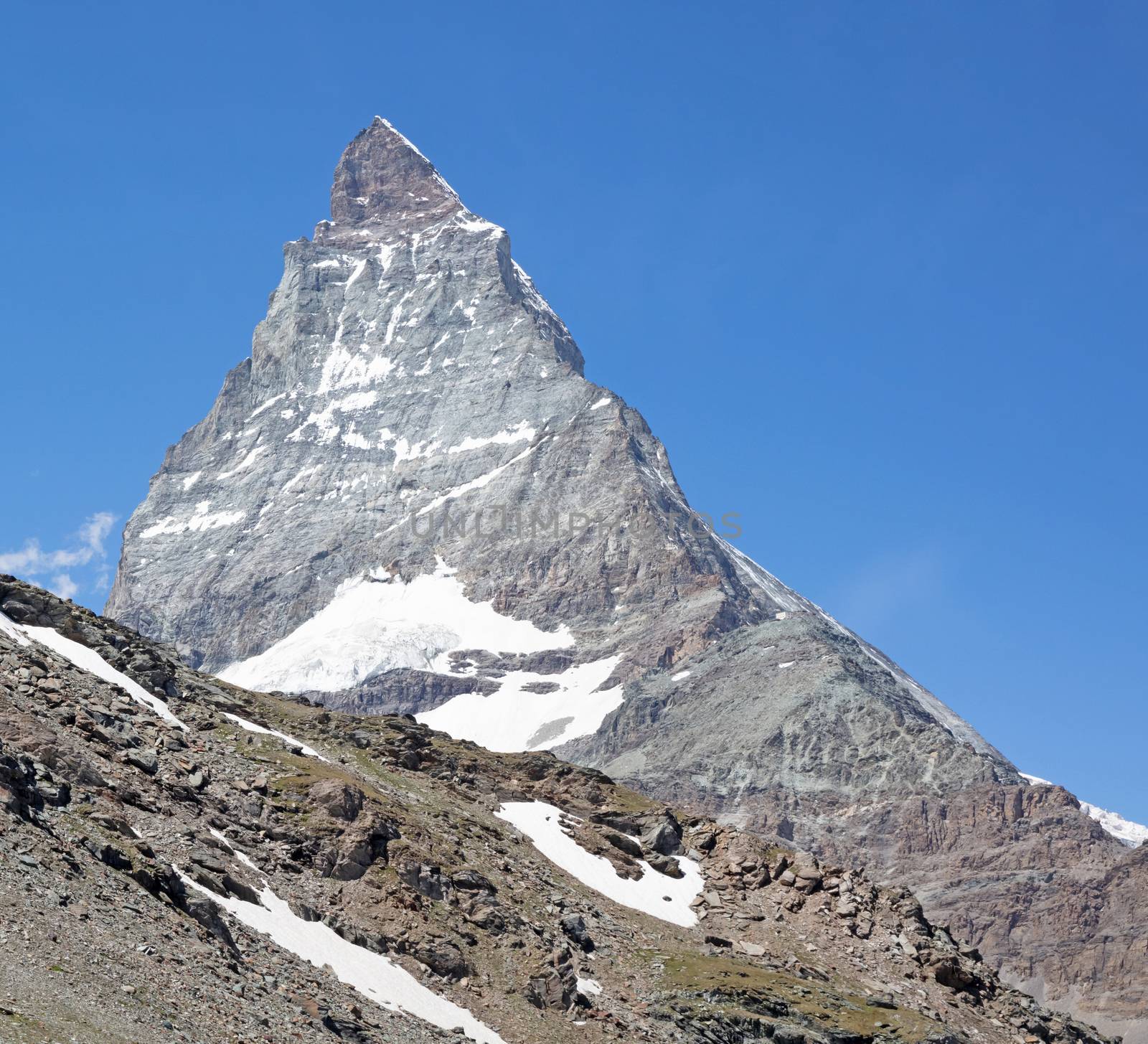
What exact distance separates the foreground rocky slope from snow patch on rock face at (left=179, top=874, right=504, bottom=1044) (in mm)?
177

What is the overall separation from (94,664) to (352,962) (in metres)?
27.1

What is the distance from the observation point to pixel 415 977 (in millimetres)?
66375

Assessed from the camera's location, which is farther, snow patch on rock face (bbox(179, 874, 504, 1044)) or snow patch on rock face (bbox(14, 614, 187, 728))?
snow patch on rock face (bbox(14, 614, 187, 728))

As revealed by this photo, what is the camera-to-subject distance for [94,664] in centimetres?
8300

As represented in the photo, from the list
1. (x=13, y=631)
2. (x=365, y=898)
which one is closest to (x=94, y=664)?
(x=13, y=631)

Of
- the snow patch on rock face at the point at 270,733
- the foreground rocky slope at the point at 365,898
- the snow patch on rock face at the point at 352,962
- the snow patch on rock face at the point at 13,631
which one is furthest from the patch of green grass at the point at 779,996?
the snow patch on rock face at the point at 13,631

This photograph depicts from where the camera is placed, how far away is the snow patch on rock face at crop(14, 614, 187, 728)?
81.2 m

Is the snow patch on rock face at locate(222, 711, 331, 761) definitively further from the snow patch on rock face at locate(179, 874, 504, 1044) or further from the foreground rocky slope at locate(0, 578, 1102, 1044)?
the snow patch on rock face at locate(179, 874, 504, 1044)

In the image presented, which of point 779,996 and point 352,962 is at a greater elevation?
point 779,996

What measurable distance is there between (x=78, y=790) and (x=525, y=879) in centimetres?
2998

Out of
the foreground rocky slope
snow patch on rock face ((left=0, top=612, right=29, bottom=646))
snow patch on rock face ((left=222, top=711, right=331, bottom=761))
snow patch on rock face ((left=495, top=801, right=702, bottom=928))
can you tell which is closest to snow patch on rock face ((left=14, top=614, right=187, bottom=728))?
snow patch on rock face ((left=0, top=612, right=29, bottom=646))

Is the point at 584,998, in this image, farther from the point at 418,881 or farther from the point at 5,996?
the point at 5,996

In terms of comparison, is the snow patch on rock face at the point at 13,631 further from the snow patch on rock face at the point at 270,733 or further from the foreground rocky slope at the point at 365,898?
the snow patch on rock face at the point at 270,733

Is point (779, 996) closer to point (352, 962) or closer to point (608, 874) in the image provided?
point (608, 874)
